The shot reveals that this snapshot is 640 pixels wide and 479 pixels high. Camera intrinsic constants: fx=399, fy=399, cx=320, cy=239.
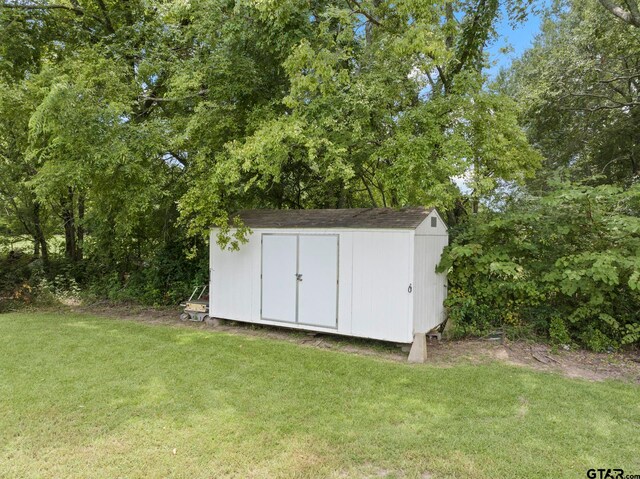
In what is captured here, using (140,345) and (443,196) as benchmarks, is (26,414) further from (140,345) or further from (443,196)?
(443,196)

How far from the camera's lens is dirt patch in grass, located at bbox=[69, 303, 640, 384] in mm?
4927

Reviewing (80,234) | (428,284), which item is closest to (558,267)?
(428,284)

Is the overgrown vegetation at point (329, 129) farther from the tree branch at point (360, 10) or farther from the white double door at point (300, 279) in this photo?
the white double door at point (300, 279)

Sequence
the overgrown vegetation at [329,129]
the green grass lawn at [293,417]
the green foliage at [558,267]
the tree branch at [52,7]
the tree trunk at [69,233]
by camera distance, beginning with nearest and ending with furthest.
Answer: the green grass lawn at [293,417] → the green foliage at [558,267] → the overgrown vegetation at [329,129] → the tree branch at [52,7] → the tree trunk at [69,233]

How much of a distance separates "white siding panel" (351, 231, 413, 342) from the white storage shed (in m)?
0.01

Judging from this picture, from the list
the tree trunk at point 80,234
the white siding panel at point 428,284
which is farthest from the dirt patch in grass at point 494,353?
the tree trunk at point 80,234

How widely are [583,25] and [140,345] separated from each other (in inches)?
438

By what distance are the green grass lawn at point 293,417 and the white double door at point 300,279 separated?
0.85m

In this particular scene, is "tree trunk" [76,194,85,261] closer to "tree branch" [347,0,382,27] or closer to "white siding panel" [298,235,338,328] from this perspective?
"white siding panel" [298,235,338,328]

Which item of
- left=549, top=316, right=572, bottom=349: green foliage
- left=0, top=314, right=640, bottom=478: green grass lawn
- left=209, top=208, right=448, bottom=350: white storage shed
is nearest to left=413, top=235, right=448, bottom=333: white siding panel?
left=209, top=208, right=448, bottom=350: white storage shed

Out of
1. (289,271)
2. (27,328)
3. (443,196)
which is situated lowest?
(27,328)

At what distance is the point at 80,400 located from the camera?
149 inches

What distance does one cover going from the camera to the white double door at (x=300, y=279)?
598 cm

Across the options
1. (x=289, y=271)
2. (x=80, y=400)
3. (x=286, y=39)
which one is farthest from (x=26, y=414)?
(x=286, y=39)
